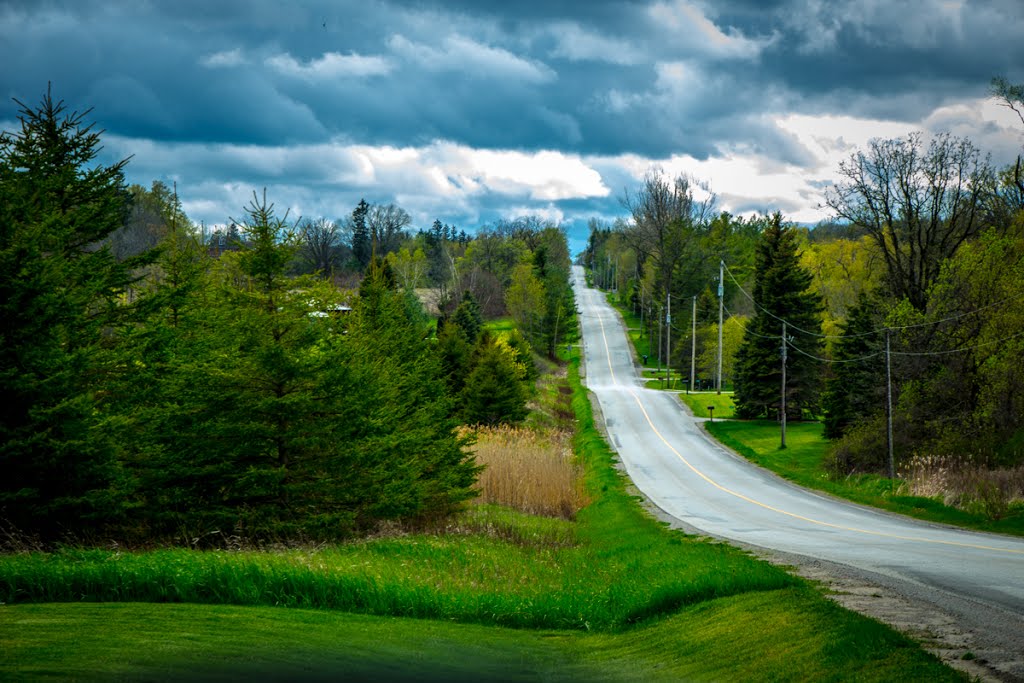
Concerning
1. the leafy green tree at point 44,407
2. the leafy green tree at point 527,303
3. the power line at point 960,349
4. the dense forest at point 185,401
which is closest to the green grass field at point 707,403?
the power line at point 960,349

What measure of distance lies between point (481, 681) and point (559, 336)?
105m

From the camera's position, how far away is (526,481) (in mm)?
28359

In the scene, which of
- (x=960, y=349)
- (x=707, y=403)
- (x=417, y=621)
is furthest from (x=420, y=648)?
(x=707, y=403)

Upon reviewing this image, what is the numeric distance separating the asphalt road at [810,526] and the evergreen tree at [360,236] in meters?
81.7

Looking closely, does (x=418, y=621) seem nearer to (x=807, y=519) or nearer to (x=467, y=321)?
(x=807, y=519)

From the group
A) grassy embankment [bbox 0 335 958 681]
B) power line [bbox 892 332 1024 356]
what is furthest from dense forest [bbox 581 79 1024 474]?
grassy embankment [bbox 0 335 958 681]

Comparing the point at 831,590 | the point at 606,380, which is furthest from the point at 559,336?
the point at 831,590

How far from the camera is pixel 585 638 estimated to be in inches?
418

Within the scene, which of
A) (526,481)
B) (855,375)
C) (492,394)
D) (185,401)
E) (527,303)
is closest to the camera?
(185,401)

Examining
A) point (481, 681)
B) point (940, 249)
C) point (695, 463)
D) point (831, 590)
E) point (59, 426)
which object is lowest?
point (695, 463)

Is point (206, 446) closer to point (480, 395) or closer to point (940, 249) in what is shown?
point (480, 395)

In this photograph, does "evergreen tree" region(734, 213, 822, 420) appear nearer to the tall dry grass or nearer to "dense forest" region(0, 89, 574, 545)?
the tall dry grass

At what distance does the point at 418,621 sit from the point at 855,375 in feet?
135

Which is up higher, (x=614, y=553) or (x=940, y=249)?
(x=940, y=249)
